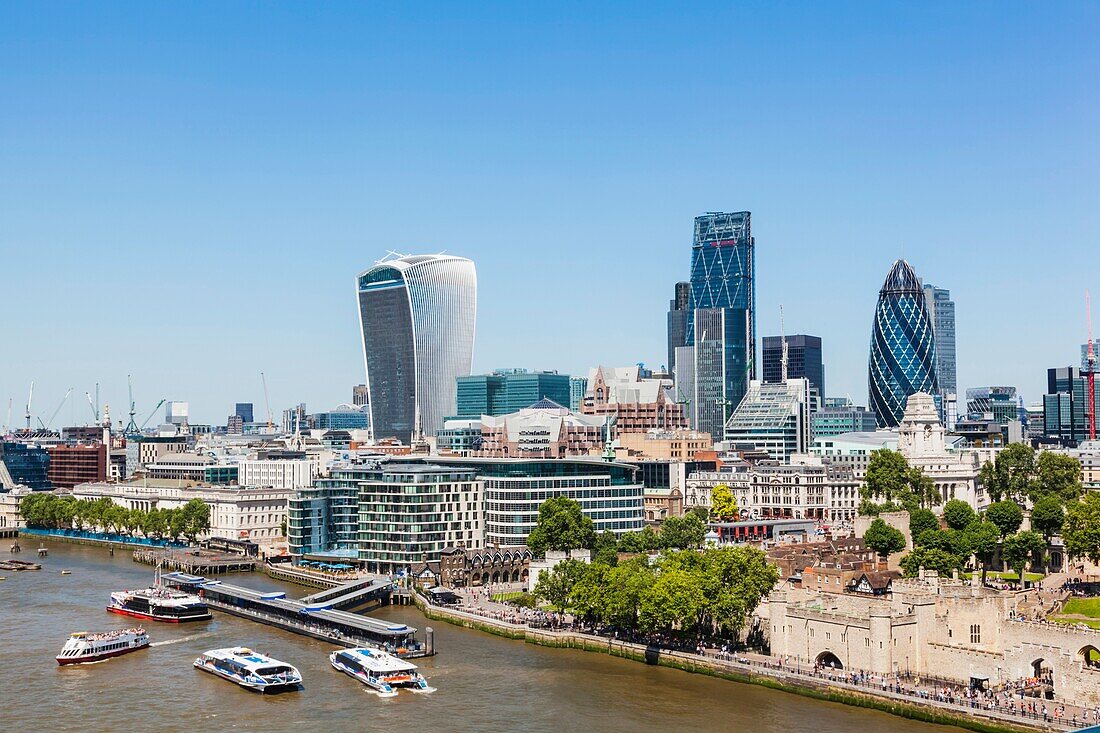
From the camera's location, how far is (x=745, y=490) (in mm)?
177250

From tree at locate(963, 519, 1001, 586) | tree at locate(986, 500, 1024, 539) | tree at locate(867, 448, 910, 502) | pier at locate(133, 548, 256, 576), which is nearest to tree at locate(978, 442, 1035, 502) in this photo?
tree at locate(867, 448, 910, 502)

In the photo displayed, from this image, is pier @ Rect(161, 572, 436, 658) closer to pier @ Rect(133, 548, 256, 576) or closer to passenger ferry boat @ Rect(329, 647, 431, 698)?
passenger ferry boat @ Rect(329, 647, 431, 698)

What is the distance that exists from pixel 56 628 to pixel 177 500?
77522 millimetres

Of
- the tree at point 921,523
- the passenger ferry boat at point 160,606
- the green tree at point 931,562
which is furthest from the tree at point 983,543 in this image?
the passenger ferry boat at point 160,606

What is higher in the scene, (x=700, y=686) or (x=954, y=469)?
(x=954, y=469)

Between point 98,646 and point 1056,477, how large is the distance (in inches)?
3616

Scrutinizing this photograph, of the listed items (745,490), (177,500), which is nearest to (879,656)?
(745,490)

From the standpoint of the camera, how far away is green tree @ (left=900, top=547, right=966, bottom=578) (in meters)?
96.4

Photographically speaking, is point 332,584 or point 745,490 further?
point 745,490

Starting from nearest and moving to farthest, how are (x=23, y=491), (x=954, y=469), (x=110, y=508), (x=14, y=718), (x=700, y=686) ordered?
(x=14, y=718), (x=700, y=686), (x=954, y=469), (x=110, y=508), (x=23, y=491)

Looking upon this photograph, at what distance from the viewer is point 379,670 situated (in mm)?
73625

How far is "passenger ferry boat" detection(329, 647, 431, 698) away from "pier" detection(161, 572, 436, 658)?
4109 millimetres

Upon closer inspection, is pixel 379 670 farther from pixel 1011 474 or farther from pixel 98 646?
pixel 1011 474

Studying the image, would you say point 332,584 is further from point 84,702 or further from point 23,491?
point 23,491
